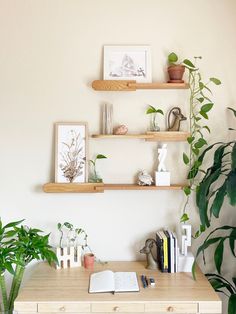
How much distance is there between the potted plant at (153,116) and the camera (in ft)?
7.19

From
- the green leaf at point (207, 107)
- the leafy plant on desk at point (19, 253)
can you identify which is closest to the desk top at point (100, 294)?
the leafy plant on desk at point (19, 253)

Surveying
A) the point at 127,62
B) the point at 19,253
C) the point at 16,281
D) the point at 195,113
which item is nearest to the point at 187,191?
the point at 195,113

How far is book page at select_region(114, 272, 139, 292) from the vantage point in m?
1.82

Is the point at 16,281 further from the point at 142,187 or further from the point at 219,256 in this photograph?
the point at 219,256

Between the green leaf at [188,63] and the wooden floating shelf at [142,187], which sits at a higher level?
the green leaf at [188,63]

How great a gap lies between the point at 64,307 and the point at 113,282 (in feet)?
1.00

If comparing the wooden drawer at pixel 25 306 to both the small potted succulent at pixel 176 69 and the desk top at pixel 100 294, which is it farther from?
the small potted succulent at pixel 176 69

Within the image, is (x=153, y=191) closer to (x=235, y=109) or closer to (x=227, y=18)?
(x=235, y=109)

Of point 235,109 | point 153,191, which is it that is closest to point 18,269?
point 153,191

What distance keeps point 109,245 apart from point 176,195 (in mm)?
563

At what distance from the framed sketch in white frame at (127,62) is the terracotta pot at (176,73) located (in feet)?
0.47

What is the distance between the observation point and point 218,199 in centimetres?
192

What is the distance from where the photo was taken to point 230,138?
229cm

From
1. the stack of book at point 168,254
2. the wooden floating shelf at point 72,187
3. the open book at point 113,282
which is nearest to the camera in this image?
the open book at point 113,282
